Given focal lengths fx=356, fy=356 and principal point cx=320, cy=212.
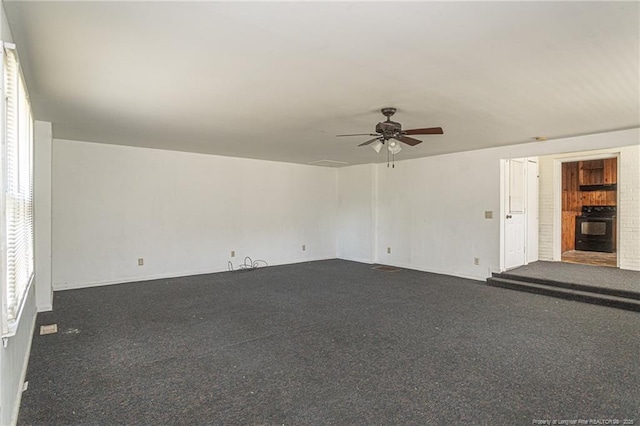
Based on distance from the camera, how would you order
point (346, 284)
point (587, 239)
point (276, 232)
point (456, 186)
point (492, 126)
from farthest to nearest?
point (587, 239) < point (276, 232) < point (456, 186) < point (346, 284) < point (492, 126)

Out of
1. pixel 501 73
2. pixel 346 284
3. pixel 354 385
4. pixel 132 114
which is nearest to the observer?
pixel 354 385

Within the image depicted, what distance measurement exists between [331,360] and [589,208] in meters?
8.50

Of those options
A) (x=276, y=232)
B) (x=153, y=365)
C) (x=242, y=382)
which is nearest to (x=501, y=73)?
(x=242, y=382)

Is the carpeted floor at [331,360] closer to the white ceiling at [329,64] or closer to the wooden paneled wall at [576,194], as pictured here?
the white ceiling at [329,64]

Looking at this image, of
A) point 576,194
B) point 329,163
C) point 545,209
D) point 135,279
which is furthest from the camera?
point 576,194

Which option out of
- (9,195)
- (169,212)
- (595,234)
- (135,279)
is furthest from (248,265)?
(595,234)

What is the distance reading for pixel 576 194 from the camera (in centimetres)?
870

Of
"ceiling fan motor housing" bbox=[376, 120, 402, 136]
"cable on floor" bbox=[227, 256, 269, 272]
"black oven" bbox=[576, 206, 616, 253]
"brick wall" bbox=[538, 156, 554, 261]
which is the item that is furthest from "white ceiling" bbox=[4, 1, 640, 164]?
"black oven" bbox=[576, 206, 616, 253]

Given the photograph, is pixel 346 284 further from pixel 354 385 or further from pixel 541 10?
pixel 541 10

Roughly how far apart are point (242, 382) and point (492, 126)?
413 cm

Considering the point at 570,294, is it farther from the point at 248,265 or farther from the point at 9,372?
the point at 9,372

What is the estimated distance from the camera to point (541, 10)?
6.24 ft

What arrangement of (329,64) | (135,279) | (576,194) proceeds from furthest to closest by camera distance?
1. (576,194)
2. (135,279)
3. (329,64)

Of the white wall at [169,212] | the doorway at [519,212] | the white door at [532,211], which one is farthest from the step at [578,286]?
the white wall at [169,212]
